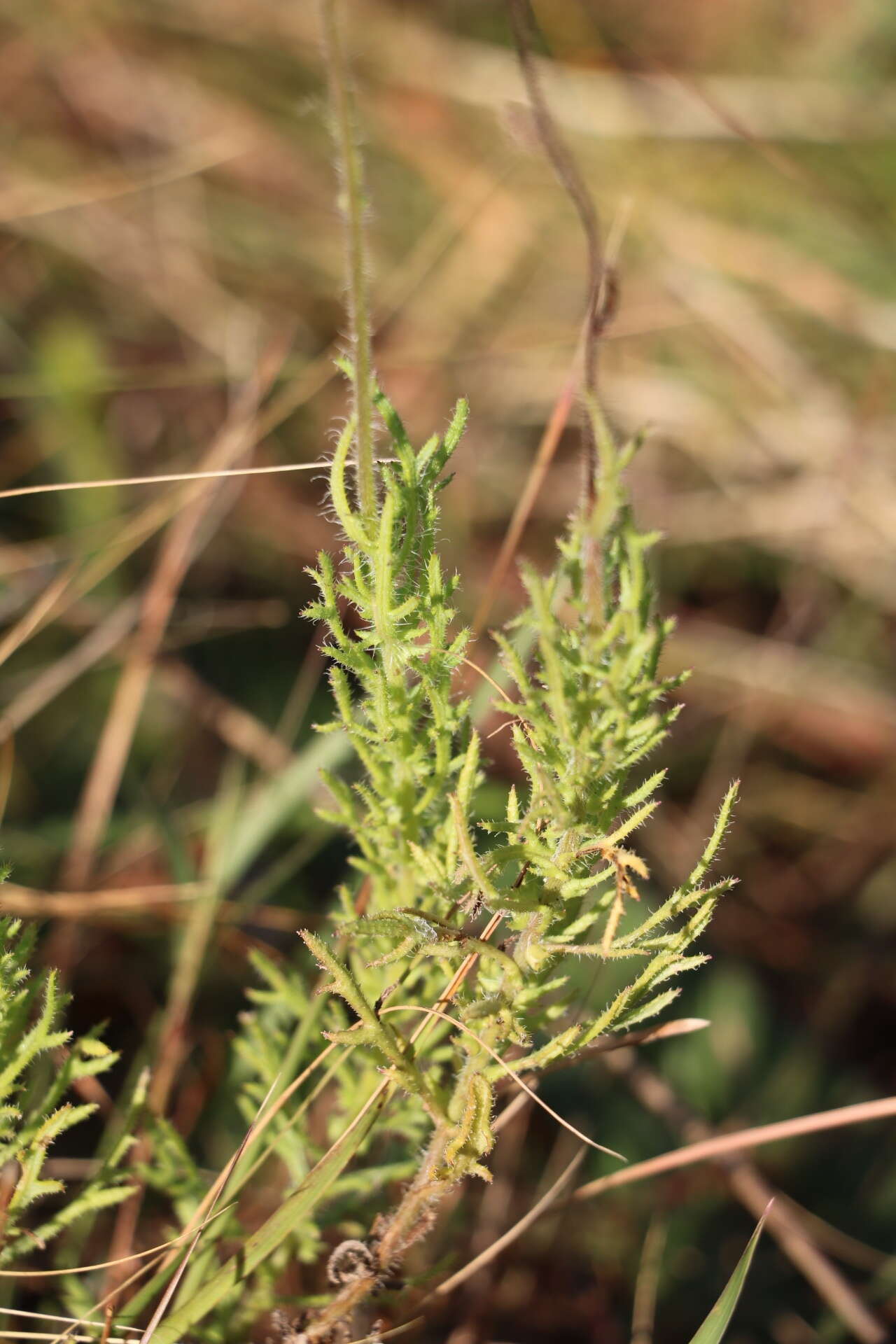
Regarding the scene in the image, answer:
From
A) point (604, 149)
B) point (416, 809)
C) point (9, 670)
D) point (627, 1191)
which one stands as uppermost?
point (604, 149)

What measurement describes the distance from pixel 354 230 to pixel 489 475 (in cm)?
139

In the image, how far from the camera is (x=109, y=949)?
1.13 metres

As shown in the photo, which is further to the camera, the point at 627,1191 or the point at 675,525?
the point at 675,525

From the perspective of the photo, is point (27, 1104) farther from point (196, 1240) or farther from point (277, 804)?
point (277, 804)

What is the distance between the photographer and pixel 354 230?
1.39 feet

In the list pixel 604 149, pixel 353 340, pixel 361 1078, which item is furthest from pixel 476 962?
pixel 604 149

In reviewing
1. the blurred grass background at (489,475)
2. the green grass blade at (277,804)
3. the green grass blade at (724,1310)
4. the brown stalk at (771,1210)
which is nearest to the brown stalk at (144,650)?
the blurred grass background at (489,475)

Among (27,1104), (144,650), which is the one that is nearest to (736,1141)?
(27,1104)

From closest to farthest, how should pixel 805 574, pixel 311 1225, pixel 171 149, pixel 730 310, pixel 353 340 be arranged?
1. pixel 353 340
2. pixel 311 1225
3. pixel 805 574
4. pixel 730 310
5. pixel 171 149

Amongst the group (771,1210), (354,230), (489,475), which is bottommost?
(771,1210)

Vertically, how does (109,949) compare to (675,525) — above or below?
below

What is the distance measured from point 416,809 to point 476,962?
9 centimetres

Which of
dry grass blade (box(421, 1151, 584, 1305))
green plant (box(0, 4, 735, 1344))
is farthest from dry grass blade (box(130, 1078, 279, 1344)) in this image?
dry grass blade (box(421, 1151, 584, 1305))

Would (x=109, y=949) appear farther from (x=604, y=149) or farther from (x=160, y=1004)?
(x=604, y=149)
